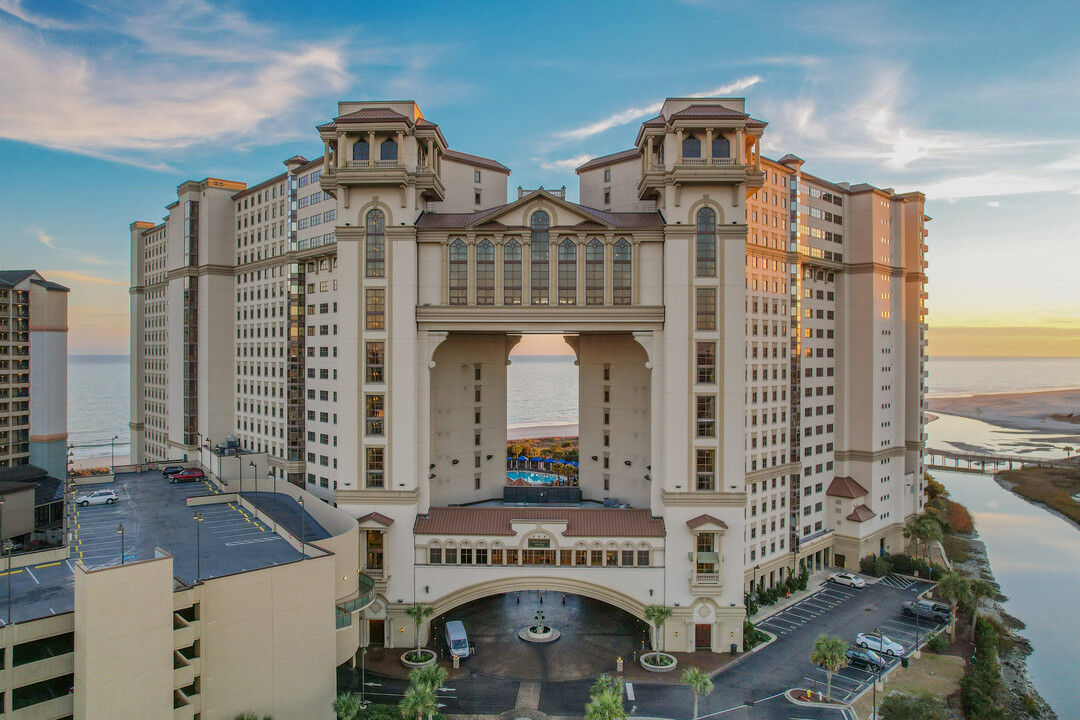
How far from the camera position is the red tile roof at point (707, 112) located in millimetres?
47906

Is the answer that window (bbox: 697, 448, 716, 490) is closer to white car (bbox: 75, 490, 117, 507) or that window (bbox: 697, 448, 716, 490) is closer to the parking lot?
the parking lot

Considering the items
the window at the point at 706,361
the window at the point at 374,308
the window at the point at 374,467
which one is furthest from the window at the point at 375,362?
the window at the point at 706,361

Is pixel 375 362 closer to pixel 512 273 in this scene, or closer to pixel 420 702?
pixel 512 273

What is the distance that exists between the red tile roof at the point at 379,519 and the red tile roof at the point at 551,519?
6.69 ft

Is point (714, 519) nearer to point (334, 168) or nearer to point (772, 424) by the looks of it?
point (772, 424)

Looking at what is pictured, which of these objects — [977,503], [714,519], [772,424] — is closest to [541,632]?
[714,519]

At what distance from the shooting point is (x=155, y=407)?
310 ft

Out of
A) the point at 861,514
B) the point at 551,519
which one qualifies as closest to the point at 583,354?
the point at 551,519

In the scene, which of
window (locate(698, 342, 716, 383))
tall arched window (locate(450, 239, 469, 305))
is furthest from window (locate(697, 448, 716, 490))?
tall arched window (locate(450, 239, 469, 305))

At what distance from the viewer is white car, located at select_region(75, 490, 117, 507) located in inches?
2025

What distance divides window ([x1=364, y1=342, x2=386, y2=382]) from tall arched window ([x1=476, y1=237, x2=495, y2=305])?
885 centimetres

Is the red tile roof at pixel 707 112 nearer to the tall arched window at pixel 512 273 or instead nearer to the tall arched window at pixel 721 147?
the tall arched window at pixel 721 147

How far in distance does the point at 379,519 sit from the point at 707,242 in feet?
111

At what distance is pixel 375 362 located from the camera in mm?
49875
